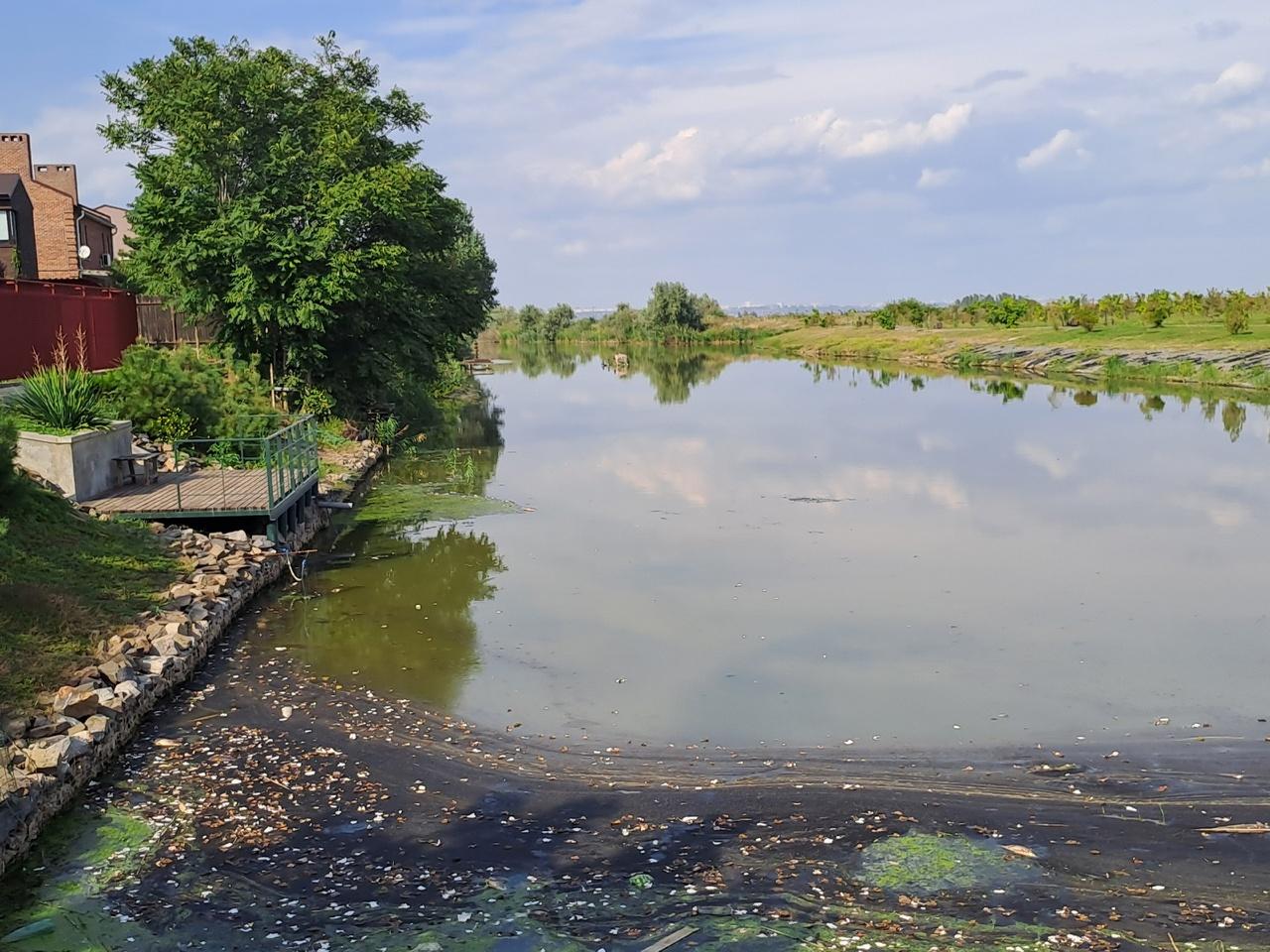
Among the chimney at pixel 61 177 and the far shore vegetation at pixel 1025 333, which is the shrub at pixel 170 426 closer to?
the chimney at pixel 61 177

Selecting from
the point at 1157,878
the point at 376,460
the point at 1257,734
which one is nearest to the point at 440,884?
the point at 1157,878

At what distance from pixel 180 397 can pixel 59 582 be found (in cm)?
1081

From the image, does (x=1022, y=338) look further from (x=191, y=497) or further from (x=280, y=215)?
(x=191, y=497)

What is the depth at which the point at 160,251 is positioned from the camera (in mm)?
31016

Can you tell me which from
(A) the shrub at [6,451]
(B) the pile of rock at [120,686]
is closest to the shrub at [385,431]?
(B) the pile of rock at [120,686]

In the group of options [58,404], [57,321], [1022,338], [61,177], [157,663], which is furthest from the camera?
[1022,338]

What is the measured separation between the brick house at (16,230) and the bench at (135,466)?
957 inches

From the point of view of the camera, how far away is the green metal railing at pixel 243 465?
19469 mm

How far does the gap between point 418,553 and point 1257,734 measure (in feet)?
46.9

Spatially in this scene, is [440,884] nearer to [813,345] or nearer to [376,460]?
[376,460]

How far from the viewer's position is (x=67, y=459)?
19078mm

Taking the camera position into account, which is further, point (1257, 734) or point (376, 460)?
point (376, 460)

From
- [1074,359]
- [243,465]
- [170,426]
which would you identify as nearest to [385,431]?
[170,426]

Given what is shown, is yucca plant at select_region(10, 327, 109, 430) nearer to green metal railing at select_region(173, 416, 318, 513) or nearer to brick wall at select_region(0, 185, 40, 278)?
green metal railing at select_region(173, 416, 318, 513)
